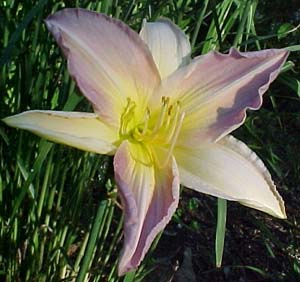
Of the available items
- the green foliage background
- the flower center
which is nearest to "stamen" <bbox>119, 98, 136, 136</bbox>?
the flower center

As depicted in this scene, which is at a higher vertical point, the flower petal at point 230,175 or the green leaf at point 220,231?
the flower petal at point 230,175

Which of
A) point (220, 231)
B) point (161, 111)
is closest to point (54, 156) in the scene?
point (220, 231)

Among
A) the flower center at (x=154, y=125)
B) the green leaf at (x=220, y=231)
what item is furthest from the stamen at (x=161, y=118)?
the green leaf at (x=220, y=231)

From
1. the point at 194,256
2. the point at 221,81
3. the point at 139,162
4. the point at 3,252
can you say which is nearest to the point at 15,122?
the point at 139,162

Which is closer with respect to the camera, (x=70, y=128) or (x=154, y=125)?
(x=70, y=128)

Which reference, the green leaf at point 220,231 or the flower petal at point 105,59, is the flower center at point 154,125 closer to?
the flower petal at point 105,59

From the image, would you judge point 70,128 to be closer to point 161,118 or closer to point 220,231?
point 161,118

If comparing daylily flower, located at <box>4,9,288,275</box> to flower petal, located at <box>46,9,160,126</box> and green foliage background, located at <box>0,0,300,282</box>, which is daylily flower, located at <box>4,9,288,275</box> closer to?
flower petal, located at <box>46,9,160,126</box>
